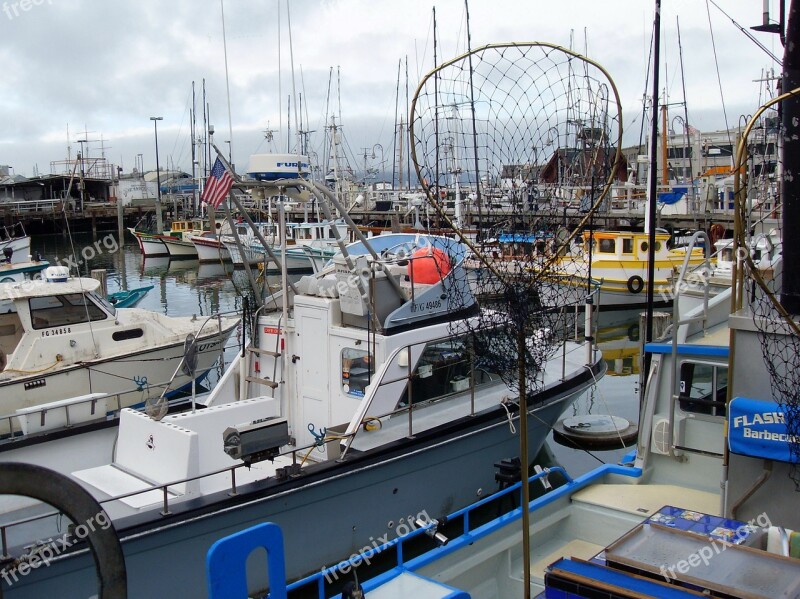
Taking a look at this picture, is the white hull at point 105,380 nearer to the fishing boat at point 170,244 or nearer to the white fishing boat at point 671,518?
the white fishing boat at point 671,518

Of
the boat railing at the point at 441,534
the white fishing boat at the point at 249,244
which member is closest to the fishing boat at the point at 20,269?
the white fishing boat at the point at 249,244

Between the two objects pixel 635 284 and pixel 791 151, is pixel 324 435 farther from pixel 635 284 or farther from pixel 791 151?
pixel 635 284

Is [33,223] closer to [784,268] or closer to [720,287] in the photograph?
[720,287]

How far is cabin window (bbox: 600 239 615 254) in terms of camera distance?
25.8 meters

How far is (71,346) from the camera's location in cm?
1352

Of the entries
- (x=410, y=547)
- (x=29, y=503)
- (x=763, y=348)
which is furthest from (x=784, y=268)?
(x=29, y=503)

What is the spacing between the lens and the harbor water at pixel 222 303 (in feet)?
42.8

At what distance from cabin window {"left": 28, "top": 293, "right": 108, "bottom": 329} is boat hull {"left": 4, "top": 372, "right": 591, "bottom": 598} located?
782cm

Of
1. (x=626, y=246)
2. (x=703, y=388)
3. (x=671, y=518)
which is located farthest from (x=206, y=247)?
(x=671, y=518)

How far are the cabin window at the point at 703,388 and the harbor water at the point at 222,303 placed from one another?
12.4ft

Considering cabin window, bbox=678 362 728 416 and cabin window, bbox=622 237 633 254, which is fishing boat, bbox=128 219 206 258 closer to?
cabin window, bbox=622 237 633 254

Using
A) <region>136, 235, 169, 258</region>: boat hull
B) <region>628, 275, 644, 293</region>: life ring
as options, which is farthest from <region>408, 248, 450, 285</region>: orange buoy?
<region>136, 235, 169, 258</region>: boat hull

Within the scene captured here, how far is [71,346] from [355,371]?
7.16 metres

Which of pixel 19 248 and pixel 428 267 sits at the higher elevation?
pixel 428 267
